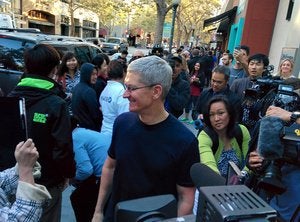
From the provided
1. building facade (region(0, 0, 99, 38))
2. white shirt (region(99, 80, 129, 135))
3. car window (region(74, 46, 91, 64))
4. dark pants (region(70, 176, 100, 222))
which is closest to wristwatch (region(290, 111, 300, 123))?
dark pants (region(70, 176, 100, 222))

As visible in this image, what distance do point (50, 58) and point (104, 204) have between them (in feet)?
3.82

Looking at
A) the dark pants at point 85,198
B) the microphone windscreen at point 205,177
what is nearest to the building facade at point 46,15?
the dark pants at point 85,198

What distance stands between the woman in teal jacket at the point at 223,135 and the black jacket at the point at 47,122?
107cm

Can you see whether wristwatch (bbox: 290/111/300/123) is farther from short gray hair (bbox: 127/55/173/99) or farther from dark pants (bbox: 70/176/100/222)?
dark pants (bbox: 70/176/100/222)

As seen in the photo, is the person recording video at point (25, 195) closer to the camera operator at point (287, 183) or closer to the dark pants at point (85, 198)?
the camera operator at point (287, 183)

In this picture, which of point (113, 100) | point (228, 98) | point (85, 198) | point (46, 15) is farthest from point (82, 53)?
point (46, 15)

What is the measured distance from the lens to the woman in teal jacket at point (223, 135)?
8.42 ft

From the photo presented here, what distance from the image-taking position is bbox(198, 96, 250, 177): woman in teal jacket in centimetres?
257

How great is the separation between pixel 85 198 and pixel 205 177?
216 centimetres

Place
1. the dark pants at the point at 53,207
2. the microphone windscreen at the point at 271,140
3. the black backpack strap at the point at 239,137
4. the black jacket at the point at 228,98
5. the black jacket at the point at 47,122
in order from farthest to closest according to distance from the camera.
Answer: the black jacket at the point at 228,98 → the black backpack strap at the point at 239,137 → the dark pants at the point at 53,207 → the black jacket at the point at 47,122 → the microphone windscreen at the point at 271,140

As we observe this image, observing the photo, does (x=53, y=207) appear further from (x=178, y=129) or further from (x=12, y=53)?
(x=12, y=53)

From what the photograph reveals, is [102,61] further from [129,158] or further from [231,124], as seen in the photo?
[129,158]

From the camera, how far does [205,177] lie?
3.94 feet

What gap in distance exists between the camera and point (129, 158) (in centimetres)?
193
